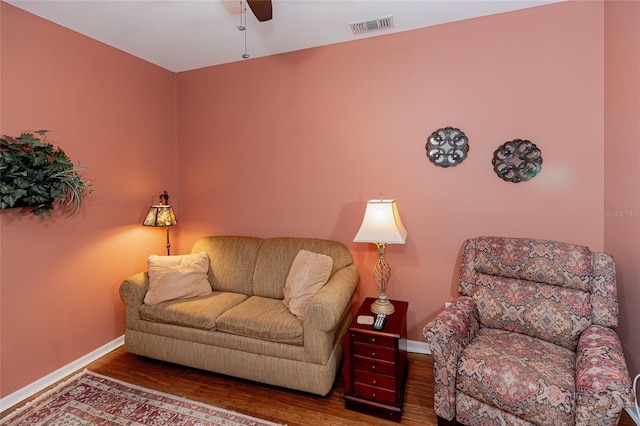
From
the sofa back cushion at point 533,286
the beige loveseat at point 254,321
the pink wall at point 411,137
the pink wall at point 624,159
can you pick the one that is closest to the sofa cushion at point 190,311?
the beige loveseat at point 254,321

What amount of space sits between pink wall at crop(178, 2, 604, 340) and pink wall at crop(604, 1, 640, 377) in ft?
0.28

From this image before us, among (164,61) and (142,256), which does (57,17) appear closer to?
(164,61)

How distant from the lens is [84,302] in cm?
267

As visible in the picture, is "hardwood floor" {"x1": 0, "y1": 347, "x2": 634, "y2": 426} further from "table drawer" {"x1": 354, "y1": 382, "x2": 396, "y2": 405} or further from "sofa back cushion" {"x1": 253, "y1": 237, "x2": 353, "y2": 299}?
"sofa back cushion" {"x1": 253, "y1": 237, "x2": 353, "y2": 299}

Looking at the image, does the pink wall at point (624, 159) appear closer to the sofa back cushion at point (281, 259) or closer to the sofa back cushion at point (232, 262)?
the sofa back cushion at point (281, 259)

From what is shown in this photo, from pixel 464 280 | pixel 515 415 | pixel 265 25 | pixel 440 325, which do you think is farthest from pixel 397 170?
pixel 515 415

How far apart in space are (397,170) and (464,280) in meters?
1.06

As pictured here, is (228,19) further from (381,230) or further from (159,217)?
(381,230)

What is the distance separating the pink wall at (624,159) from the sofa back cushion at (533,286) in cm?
29

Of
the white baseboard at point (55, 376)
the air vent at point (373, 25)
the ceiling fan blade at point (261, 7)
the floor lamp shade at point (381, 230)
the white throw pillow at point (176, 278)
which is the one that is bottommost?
the white baseboard at point (55, 376)

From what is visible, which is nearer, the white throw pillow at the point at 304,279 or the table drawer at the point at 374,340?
the table drawer at the point at 374,340

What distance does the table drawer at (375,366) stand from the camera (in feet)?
6.44

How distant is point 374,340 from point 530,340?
0.96 m

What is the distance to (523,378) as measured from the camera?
1.55 meters
